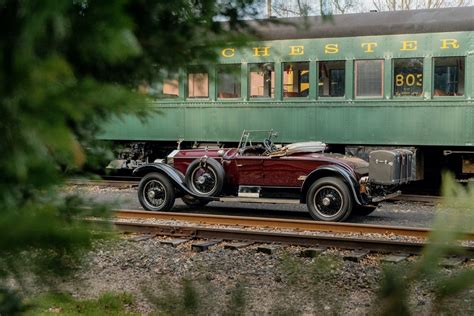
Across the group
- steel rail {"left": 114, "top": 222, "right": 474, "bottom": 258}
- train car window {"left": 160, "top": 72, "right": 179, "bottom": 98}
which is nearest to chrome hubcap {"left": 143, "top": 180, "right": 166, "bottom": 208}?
steel rail {"left": 114, "top": 222, "right": 474, "bottom": 258}

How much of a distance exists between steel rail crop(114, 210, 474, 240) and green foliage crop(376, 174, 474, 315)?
25.3 ft

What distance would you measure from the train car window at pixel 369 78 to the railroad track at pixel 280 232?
5669 millimetres

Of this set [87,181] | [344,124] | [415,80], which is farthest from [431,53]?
[87,181]

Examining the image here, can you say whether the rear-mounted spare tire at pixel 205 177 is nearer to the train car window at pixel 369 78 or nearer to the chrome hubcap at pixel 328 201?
the chrome hubcap at pixel 328 201

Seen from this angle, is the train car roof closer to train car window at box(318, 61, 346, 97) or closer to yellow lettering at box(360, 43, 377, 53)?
yellow lettering at box(360, 43, 377, 53)

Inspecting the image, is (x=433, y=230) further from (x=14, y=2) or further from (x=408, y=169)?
(x=408, y=169)

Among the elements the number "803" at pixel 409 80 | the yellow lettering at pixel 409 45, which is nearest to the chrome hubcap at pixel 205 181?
the number "803" at pixel 409 80

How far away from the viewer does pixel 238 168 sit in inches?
464

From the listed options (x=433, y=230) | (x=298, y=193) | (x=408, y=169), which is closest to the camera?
(x=433, y=230)

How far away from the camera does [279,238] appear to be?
28.5 feet

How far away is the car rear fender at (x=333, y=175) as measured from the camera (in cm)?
1069

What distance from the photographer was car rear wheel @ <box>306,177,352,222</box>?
1074 centimetres

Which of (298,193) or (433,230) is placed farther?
(298,193)

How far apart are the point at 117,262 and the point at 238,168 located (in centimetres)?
484
